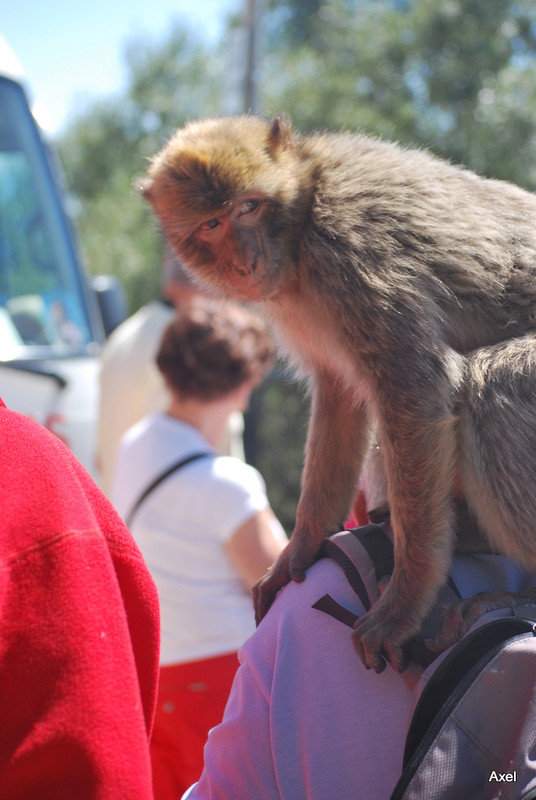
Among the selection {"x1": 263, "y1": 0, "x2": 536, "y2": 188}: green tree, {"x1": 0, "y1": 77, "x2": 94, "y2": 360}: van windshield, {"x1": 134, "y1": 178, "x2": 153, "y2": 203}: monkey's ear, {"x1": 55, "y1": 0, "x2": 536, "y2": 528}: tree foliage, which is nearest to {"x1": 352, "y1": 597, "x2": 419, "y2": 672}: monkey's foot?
{"x1": 134, "y1": 178, "x2": 153, "y2": 203}: monkey's ear

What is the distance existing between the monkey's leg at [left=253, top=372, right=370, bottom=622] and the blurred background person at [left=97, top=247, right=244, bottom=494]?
84.6 inches

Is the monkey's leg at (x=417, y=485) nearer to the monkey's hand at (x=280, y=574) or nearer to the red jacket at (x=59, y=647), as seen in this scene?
the monkey's hand at (x=280, y=574)

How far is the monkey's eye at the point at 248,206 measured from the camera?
2144 mm

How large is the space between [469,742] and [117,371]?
341cm

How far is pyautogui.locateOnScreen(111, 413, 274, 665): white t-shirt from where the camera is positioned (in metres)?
2.66

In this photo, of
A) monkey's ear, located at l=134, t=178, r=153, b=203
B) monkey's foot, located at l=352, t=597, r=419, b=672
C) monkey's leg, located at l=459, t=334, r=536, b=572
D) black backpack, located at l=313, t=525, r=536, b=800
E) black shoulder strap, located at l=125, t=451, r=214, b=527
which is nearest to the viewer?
black backpack, located at l=313, t=525, r=536, b=800

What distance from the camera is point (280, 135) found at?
227 centimetres

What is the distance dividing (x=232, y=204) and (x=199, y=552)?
3.86 feet

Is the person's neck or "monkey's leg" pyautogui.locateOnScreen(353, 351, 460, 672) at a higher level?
"monkey's leg" pyautogui.locateOnScreen(353, 351, 460, 672)

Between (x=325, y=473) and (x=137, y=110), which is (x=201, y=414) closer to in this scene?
(x=325, y=473)

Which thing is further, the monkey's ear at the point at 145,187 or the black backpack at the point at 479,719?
the monkey's ear at the point at 145,187

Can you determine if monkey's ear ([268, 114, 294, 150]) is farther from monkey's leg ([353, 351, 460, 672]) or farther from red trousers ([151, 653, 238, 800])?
red trousers ([151, 653, 238, 800])

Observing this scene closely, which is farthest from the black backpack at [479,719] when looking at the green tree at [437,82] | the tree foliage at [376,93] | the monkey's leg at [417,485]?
the green tree at [437,82]

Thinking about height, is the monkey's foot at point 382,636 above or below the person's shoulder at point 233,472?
above
